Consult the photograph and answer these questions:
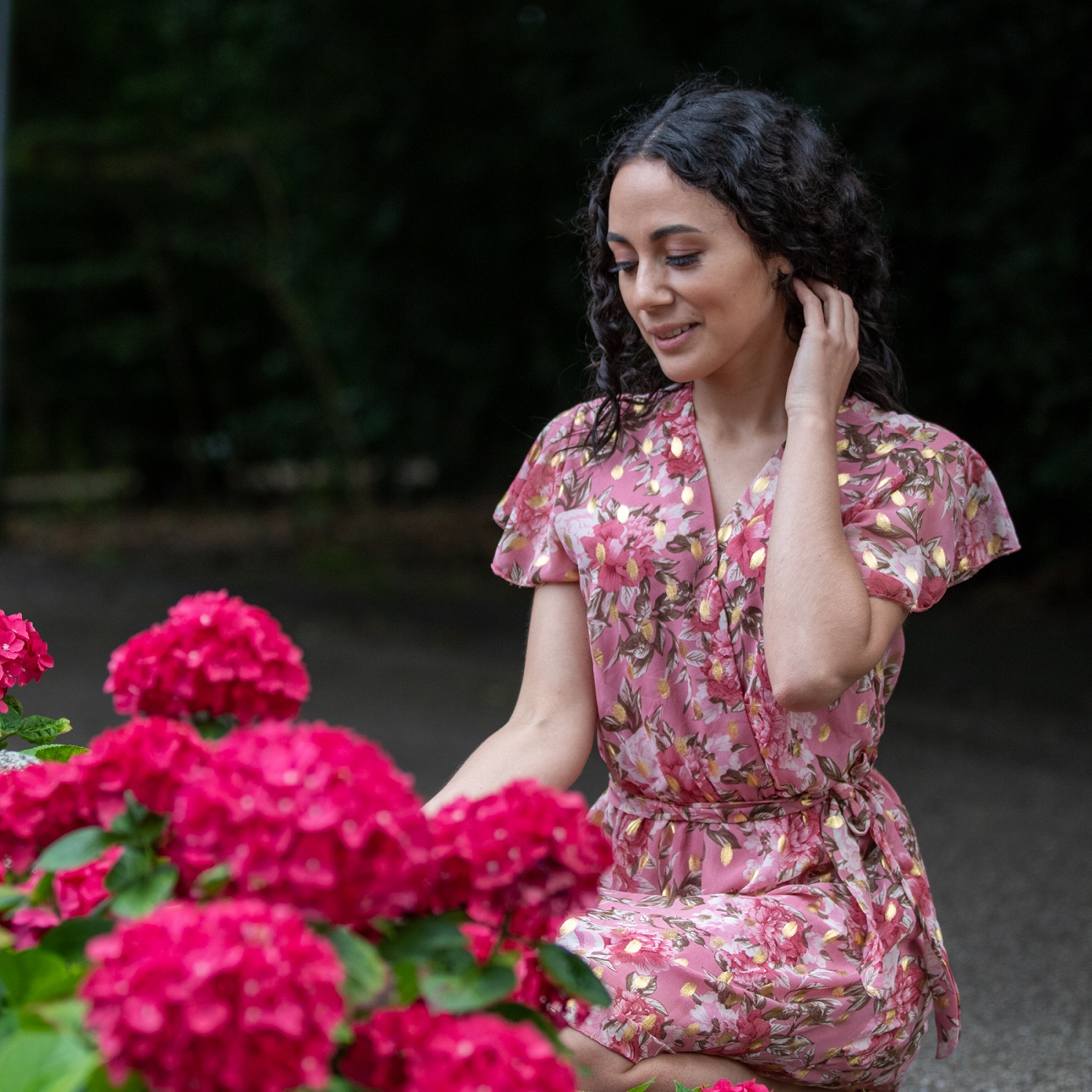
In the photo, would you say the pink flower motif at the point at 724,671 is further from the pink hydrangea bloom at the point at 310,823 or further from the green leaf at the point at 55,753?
the pink hydrangea bloom at the point at 310,823

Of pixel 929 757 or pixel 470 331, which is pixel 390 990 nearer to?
pixel 929 757

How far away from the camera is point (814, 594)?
1.82 metres

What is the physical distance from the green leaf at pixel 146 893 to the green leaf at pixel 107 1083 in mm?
94

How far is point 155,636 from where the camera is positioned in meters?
1.17

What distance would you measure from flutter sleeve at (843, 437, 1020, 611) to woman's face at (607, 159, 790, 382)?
30 centimetres

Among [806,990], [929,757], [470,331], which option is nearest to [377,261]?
[470,331]

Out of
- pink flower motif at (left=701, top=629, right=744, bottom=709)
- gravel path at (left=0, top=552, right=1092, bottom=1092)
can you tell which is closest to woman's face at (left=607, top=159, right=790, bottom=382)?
pink flower motif at (left=701, top=629, right=744, bottom=709)

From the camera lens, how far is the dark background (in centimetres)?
582

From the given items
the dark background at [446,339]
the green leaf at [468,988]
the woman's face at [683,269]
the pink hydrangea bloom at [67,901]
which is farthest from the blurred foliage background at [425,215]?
the green leaf at [468,988]

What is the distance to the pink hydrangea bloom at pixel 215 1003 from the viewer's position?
74 cm

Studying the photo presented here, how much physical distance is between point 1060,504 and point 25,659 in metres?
7.42

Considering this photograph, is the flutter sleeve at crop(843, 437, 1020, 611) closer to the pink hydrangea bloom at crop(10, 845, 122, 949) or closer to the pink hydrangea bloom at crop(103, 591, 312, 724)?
the pink hydrangea bloom at crop(103, 591, 312, 724)

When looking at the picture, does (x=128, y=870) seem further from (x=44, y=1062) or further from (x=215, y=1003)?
(x=215, y=1003)

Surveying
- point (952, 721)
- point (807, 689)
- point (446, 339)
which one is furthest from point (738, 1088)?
point (446, 339)
